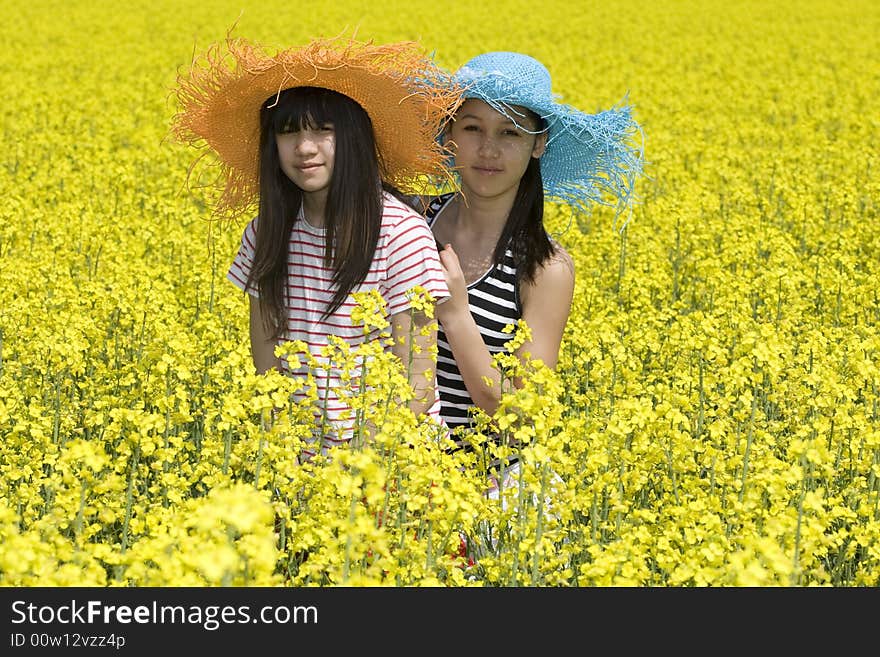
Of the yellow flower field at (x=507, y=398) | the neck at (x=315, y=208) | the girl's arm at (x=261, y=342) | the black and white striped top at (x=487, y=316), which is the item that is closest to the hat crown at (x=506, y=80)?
the yellow flower field at (x=507, y=398)

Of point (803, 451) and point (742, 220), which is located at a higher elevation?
point (742, 220)

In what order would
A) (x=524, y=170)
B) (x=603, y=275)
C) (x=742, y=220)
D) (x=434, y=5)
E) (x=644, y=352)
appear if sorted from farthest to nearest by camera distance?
(x=434, y=5)
(x=742, y=220)
(x=603, y=275)
(x=644, y=352)
(x=524, y=170)

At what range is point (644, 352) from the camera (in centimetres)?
620

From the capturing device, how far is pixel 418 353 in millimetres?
4152

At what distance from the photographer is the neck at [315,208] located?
434 cm

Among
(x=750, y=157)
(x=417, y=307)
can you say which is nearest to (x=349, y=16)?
(x=750, y=157)

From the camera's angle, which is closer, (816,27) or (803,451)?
(803,451)

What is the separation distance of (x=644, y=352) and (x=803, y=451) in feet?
9.48

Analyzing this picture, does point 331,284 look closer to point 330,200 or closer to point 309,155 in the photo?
point 330,200

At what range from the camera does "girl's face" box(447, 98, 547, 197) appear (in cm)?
460

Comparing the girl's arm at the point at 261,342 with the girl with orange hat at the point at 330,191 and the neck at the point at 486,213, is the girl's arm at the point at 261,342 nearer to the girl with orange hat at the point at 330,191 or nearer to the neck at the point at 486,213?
the girl with orange hat at the point at 330,191

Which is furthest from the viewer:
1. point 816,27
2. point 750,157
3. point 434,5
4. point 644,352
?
point 434,5

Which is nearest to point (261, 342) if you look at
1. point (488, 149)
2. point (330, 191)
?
point (330, 191)
